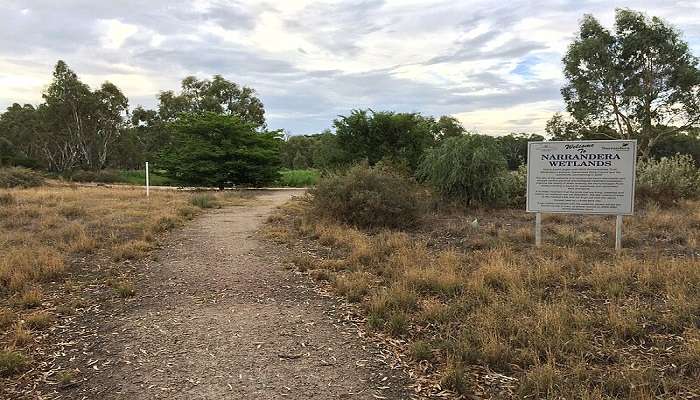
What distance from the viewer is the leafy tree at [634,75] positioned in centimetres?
3052

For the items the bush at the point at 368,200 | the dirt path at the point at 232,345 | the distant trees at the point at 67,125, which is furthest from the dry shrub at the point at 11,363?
the distant trees at the point at 67,125

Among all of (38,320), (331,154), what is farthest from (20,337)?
(331,154)

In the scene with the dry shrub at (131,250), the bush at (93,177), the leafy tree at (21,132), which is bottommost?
the dry shrub at (131,250)

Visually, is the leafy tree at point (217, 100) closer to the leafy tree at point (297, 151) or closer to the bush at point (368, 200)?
the leafy tree at point (297, 151)

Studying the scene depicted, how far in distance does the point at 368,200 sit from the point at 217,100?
170 feet

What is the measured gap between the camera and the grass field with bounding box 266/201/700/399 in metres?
4.06

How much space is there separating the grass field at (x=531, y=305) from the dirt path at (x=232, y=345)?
49 centimetres

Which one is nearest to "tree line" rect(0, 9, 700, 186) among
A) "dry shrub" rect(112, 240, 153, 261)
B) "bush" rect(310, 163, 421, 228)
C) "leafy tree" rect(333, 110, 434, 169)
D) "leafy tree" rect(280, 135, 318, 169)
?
"leafy tree" rect(333, 110, 434, 169)

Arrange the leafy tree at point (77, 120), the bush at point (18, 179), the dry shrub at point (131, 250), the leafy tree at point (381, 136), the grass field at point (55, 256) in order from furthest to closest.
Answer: the leafy tree at point (77, 120) → the bush at point (18, 179) → the leafy tree at point (381, 136) → the dry shrub at point (131, 250) → the grass field at point (55, 256)

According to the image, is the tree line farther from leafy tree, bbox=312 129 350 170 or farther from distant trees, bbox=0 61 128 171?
distant trees, bbox=0 61 128 171

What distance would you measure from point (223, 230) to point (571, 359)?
30.2 ft

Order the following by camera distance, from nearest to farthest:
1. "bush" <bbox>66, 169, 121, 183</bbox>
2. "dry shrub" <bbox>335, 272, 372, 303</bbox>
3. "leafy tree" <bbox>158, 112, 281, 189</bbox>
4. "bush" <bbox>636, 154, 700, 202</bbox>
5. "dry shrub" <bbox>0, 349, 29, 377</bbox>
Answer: "dry shrub" <bbox>0, 349, 29, 377</bbox>
"dry shrub" <bbox>335, 272, 372, 303</bbox>
"bush" <bbox>636, 154, 700, 202</bbox>
"leafy tree" <bbox>158, 112, 281, 189</bbox>
"bush" <bbox>66, 169, 121, 183</bbox>

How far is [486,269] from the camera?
7.10 meters

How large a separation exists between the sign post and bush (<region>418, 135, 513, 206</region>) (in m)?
5.29
